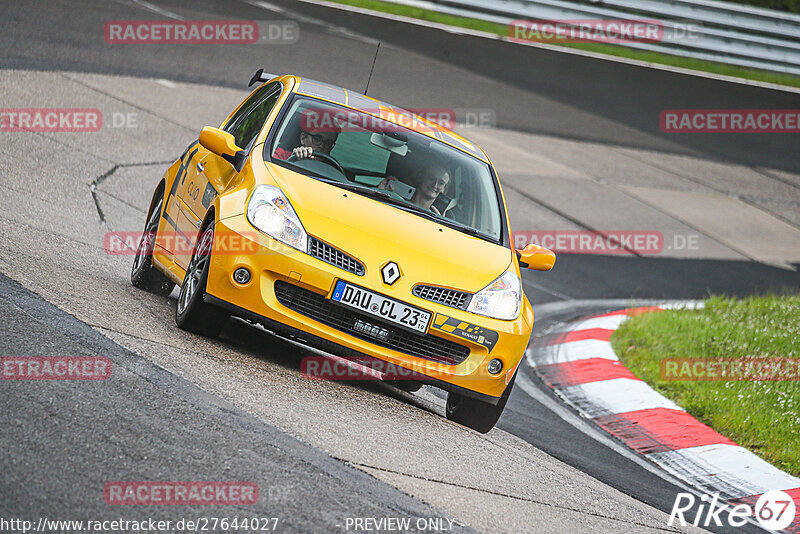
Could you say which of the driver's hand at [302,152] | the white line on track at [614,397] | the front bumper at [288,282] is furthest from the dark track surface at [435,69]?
the front bumper at [288,282]

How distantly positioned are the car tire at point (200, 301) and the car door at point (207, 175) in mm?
290

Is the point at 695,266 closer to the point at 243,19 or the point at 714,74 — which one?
the point at 243,19

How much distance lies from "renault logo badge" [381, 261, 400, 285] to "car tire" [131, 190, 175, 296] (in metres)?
2.24

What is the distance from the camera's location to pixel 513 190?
1482cm

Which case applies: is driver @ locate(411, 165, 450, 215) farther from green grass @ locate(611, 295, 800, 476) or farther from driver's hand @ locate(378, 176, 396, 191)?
green grass @ locate(611, 295, 800, 476)

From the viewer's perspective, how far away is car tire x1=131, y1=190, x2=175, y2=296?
24.7 feet

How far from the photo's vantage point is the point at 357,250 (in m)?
5.81

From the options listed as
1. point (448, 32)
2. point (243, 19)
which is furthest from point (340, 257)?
point (448, 32)

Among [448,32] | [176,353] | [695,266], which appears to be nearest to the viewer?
[176,353]

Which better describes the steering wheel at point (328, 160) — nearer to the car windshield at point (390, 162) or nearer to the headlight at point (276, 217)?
the car windshield at point (390, 162)

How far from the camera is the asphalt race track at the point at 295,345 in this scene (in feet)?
14.2

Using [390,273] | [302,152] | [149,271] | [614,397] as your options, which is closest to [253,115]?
[302,152]

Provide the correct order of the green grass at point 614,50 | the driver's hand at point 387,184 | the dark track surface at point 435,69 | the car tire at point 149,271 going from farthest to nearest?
the green grass at point 614,50 → the dark track surface at point 435,69 → the car tire at point 149,271 → the driver's hand at point 387,184

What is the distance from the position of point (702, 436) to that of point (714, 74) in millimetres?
17628
